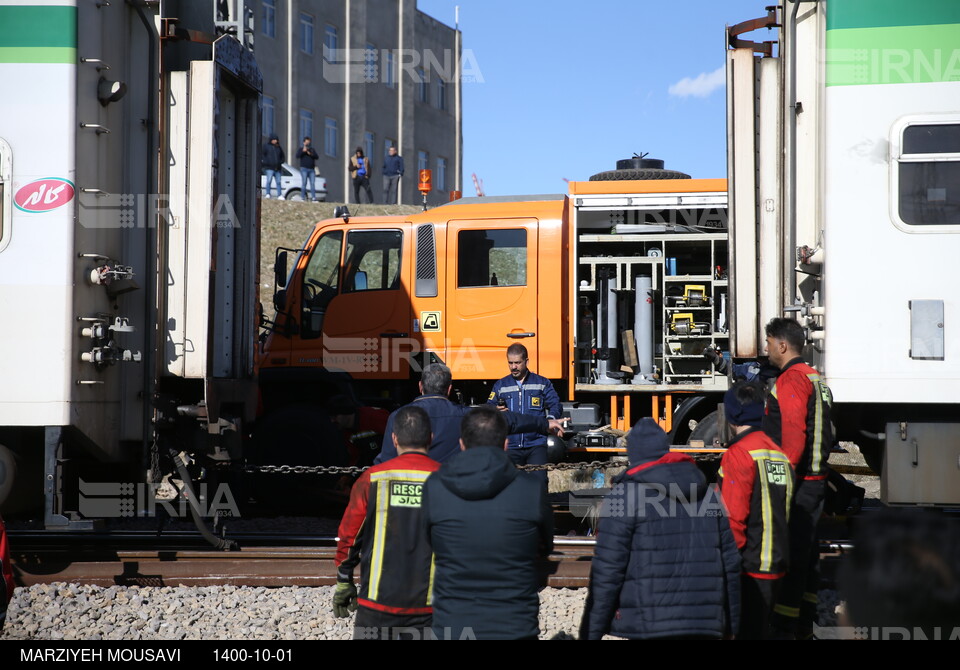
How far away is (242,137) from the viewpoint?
7.36 metres

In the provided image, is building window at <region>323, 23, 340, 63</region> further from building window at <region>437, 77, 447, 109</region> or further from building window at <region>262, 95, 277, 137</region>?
building window at <region>437, 77, 447, 109</region>

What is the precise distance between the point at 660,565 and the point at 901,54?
4100mm

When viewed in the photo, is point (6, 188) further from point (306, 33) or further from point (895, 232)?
point (306, 33)

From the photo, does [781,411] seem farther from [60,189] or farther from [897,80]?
[60,189]

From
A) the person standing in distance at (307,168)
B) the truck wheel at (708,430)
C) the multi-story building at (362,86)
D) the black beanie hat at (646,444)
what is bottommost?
the truck wheel at (708,430)

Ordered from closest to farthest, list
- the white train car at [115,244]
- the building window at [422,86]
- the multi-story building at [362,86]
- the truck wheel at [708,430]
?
the white train car at [115,244]
the truck wheel at [708,430]
the multi-story building at [362,86]
the building window at [422,86]

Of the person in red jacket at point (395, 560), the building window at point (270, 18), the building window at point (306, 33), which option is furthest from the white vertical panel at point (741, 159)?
the building window at point (306, 33)

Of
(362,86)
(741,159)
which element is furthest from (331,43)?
(741,159)

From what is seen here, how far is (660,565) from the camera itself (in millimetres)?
3600

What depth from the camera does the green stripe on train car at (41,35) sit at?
5781mm

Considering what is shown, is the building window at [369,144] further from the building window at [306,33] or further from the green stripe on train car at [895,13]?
the green stripe on train car at [895,13]

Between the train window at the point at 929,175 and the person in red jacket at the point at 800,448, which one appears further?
the train window at the point at 929,175

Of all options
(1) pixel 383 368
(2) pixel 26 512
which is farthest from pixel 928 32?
(2) pixel 26 512

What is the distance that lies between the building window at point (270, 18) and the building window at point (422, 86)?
7859 millimetres
